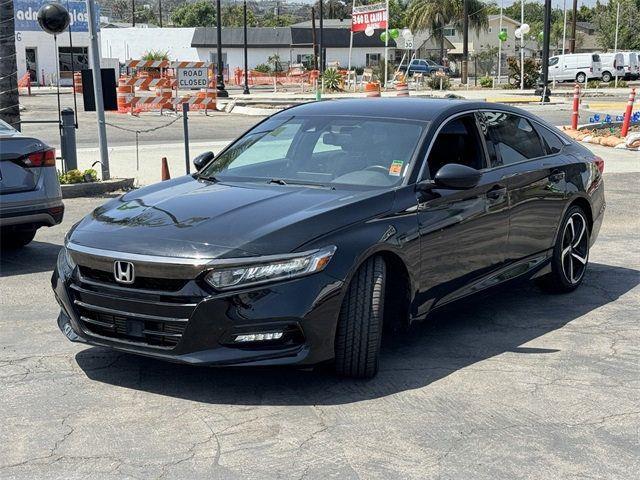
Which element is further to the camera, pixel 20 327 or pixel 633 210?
pixel 633 210

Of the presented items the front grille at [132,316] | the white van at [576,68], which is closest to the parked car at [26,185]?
the front grille at [132,316]

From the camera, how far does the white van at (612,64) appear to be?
60.9m

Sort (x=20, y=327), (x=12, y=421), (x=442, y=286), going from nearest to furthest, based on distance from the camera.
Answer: (x=12, y=421) → (x=442, y=286) → (x=20, y=327)

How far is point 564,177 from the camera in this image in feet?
24.3

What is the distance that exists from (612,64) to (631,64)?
1.62 meters

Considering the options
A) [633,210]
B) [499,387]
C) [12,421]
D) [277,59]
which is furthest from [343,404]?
[277,59]

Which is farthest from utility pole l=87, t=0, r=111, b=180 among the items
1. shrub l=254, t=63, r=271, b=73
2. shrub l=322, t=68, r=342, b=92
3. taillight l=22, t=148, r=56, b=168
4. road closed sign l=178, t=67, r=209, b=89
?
shrub l=254, t=63, r=271, b=73

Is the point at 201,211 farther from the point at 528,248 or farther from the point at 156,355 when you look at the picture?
the point at 528,248

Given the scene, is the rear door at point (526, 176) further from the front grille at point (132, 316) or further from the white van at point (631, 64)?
the white van at point (631, 64)

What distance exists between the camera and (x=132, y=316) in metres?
4.98

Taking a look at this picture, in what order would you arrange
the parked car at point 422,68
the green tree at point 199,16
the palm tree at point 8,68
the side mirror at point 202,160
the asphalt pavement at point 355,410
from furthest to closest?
the green tree at point 199,16
the parked car at point 422,68
the palm tree at point 8,68
the side mirror at point 202,160
the asphalt pavement at point 355,410

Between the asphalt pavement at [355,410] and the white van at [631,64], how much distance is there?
58567 mm

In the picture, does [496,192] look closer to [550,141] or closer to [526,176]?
[526,176]

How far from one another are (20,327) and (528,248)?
3.70 meters
